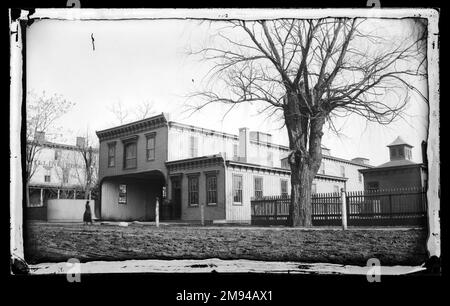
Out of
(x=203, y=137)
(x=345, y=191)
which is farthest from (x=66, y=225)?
(x=345, y=191)

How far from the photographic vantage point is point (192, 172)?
1142 centimetres

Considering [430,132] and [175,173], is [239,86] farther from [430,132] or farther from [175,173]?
[175,173]

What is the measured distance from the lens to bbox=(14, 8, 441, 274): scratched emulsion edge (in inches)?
256

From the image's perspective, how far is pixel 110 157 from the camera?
11711 millimetres

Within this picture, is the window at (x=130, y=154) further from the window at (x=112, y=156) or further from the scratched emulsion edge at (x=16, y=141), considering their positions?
the scratched emulsion edge at (x=16, y=141)

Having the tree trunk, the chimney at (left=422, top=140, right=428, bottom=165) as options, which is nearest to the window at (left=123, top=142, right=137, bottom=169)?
the tree trunk

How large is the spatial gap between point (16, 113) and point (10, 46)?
101 cm

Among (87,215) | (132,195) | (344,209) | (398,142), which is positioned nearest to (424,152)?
(398,142)

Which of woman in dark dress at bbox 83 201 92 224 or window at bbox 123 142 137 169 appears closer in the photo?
woman in dark dress at bbox 83 201 92 224

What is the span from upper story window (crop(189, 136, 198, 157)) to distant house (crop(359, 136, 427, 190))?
346cm

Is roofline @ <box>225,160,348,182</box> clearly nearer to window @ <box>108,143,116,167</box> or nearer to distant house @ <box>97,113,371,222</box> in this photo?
distant house @ <box>97,113,371,222</box>

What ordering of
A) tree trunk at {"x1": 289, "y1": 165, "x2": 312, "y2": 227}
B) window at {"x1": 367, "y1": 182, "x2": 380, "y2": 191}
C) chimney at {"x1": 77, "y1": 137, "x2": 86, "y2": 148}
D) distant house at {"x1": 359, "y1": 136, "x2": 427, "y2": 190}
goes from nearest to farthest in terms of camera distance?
distant house at {"x1": 359, "y1": 136, "x2": 427, "y2": 190} < chimney at {"x1": 77, "y1": 137, "x2": 86, "y2": 148} < tree trunk at {"x1": 289, "y1": 165, "x2": 312, "y2": 227} < window at {"x1": 367, "y1": 182, "x2": 380, "y2": 191}

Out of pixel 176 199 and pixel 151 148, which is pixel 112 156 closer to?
pixel 151 148

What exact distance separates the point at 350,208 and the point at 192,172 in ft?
13.2
